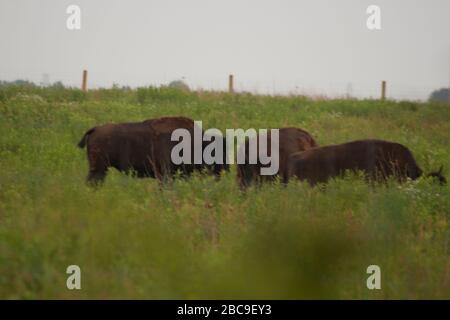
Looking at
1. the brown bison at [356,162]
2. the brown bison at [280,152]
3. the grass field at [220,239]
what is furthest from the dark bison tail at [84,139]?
the brown bison at [356,162]

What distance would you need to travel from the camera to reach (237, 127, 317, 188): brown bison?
36.8ft

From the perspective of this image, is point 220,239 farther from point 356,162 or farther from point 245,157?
point 245,157

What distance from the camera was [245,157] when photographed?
1153 cm

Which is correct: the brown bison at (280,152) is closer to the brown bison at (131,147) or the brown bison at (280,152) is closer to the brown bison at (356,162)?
the brown bison at (356,162)

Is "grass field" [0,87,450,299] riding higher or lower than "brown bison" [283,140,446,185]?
lower

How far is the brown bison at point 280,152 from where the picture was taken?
11.2 meters

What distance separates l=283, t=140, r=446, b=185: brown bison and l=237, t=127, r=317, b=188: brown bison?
619 mm

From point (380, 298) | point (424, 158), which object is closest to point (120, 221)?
point (380, 298)

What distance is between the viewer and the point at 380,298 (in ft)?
18.9

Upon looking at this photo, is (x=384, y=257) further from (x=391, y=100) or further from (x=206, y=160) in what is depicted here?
(x=391, y=100)

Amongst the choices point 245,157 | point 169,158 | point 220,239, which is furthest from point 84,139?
point 220,239

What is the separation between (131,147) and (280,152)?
2504 millimetres

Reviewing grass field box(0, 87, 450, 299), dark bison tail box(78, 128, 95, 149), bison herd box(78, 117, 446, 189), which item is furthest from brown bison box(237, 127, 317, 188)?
dark bison tail box(78, 128, 95, 149)

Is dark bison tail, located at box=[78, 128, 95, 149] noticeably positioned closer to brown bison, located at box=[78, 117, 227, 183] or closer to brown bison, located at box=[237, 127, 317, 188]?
brown bison, located at box=[78, 117, 227, 183]
